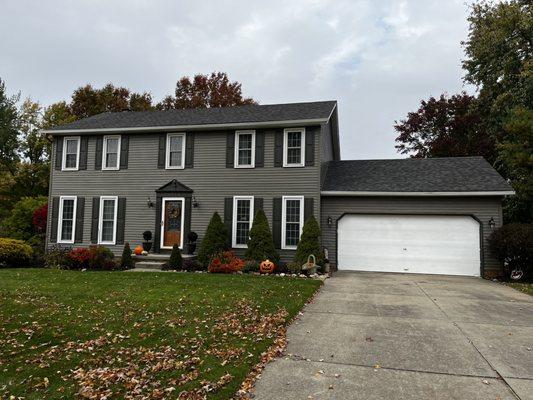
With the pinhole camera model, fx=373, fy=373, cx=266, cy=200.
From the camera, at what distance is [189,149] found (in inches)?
604

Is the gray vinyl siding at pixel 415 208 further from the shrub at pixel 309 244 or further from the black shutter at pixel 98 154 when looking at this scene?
the black shutter at pixel 98 154

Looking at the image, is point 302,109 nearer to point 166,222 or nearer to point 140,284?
point 166,222

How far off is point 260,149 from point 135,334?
1004 centimetres

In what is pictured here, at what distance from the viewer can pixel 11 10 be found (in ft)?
40.4

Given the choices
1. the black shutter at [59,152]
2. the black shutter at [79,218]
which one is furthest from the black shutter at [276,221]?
the black shutter at [59,152]

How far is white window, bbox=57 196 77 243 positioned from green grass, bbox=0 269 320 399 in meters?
6.23

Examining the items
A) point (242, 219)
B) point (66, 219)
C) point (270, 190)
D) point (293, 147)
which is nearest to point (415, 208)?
point (293, 147)

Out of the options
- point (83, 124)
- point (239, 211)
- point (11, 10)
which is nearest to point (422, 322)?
point (239, 211)

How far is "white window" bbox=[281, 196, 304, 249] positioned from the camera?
13938 mm

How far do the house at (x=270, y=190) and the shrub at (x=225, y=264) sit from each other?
1506 millimetres

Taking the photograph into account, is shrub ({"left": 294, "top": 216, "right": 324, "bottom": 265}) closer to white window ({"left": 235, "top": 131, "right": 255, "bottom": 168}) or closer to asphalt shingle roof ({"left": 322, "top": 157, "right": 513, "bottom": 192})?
asphalt shingle roof ({"left": 322, "top": 157, "right": 513, "bottom": 192})

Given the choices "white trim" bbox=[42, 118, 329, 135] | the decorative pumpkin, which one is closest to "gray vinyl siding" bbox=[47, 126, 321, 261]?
"white trim" bbox=[42, 118, 329, 135]

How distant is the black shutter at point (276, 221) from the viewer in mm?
14023

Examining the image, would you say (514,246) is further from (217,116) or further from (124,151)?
(124,151)
